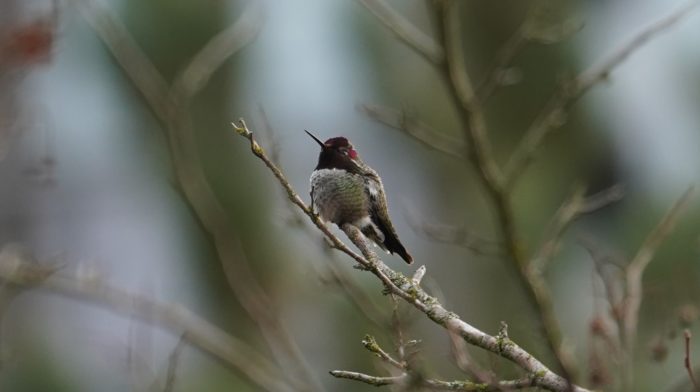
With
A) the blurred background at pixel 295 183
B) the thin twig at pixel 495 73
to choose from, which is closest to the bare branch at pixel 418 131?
the thin twig at pixel 495 73

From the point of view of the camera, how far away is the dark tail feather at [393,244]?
586 centimetres

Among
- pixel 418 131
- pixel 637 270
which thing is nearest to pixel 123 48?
pixel 418 131

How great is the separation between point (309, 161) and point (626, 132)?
544cm

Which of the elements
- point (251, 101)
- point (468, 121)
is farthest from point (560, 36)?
point (251, 101)

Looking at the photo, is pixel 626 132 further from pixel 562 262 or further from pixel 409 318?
pixel 409 318

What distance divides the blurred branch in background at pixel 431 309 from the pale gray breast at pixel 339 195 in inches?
62.4

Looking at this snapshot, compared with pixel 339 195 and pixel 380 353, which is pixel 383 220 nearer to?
pixel 339 195

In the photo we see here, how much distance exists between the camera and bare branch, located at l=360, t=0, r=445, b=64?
467cm

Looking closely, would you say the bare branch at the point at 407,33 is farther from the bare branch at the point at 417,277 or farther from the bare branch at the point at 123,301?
the bare branch at the point at 123,301

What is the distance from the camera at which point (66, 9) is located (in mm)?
7883

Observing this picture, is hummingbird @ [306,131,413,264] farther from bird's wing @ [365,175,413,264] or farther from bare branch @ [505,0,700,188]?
bare branch @ [505,0,700,188]

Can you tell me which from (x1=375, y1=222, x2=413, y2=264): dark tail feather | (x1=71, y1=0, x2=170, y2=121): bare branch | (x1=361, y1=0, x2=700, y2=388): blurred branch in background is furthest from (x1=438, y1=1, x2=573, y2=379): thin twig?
(x1=71, y1=0, x2=170, y2=121): bare branch

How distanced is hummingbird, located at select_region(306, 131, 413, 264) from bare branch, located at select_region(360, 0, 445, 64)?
116 cm

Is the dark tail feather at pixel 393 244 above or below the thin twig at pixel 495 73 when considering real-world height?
below
